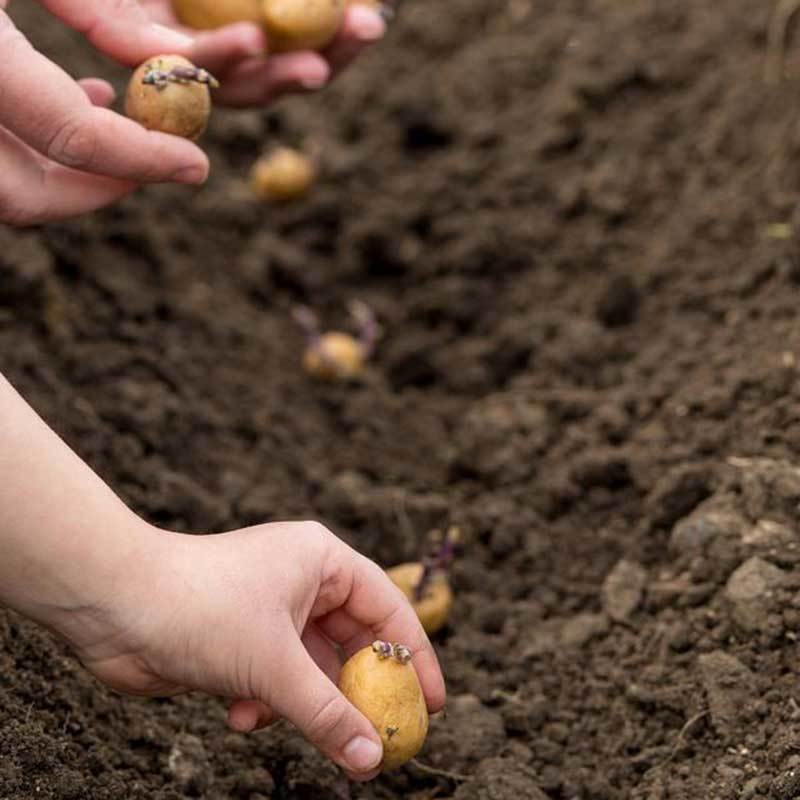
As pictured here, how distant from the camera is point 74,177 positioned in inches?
77.8

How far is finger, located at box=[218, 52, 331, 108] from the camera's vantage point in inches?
93.8

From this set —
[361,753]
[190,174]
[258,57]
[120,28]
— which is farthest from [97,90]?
[361,753]

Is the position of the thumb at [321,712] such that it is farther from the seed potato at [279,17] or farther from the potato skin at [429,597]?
the seed potato at [279,17]

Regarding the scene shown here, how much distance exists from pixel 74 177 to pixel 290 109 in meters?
1.68

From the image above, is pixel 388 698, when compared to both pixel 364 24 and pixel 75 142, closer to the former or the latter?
pixel 75 142

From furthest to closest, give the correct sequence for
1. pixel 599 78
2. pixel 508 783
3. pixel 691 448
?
pixel 599 78
pixel 691 448
pixel 508 783

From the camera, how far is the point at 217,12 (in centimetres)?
237

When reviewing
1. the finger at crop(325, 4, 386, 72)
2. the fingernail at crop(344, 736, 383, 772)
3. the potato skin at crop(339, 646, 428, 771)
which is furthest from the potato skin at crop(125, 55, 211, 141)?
the fingernail at crop(344, 736, 383, 772)

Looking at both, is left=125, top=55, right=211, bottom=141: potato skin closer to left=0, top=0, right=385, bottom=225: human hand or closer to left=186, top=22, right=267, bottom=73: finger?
left=0, top=0, right=385, bottom=225: human hand

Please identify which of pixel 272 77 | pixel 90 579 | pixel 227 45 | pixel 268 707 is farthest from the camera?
pixel 272 77

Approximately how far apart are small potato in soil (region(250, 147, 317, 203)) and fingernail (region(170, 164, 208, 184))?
1.33 meters

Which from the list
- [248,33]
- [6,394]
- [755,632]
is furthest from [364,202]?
[6,394]

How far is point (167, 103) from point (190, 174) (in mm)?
114

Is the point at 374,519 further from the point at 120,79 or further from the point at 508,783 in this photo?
the point at 120,79
